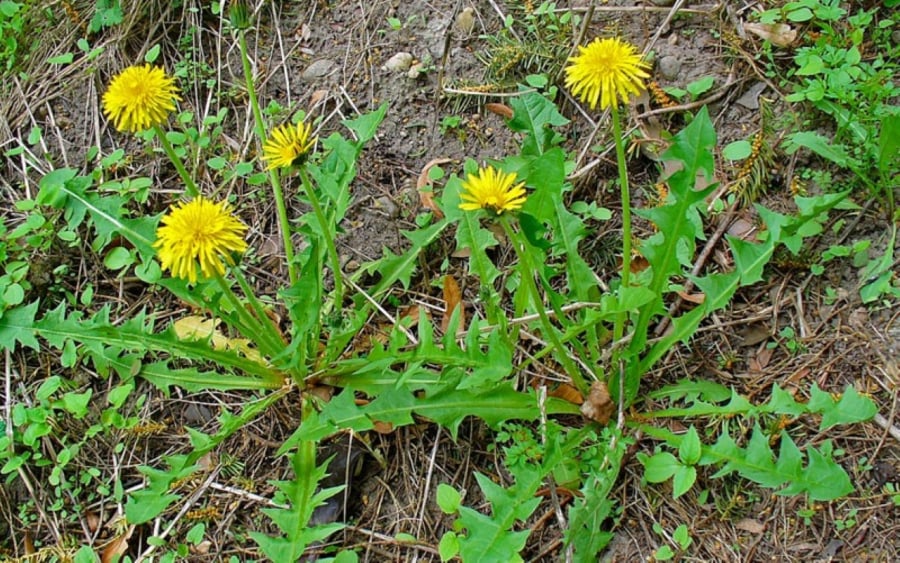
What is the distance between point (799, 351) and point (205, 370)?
1.93 m

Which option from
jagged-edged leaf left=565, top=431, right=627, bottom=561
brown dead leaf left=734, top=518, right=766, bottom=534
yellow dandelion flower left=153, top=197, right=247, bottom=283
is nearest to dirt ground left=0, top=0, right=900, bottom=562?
brown dead leaf left=734, top=518, right=766, bottom=534

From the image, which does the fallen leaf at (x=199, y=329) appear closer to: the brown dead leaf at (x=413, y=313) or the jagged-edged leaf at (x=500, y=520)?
the brown dead leaf at (x=413, y=313)

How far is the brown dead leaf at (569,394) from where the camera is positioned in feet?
7.82

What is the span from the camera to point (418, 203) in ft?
9.52

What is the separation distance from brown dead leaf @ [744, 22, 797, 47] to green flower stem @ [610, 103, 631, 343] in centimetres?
90

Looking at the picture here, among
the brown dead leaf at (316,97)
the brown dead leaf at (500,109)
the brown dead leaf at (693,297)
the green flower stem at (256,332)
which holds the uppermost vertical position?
the brown dead leaf at (316,97)

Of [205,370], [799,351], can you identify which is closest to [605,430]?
[799,351]

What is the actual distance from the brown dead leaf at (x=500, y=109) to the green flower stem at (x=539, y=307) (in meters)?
0.71

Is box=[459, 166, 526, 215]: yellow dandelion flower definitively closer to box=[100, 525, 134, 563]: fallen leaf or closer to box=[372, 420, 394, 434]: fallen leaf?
box=[372, 420, 394, 434]: fallen leaf

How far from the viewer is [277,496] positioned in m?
2.39

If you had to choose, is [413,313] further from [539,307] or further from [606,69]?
[606,69]

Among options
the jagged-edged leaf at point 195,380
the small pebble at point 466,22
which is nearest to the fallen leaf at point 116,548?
the jagged-edged leaf at point 195,380

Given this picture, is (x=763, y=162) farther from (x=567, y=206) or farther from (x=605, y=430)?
(x=605, y=430)

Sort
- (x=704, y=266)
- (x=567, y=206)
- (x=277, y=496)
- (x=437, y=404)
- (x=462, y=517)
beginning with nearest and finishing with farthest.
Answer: (x=462, y=517) < (x=437, y=404) < (x=277, y=496) < (x=704, y=266) < (x=567, y=206)
